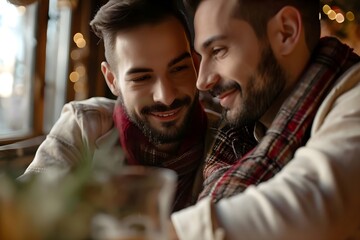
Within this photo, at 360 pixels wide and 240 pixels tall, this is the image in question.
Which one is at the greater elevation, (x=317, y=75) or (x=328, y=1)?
(x=328, y=1)

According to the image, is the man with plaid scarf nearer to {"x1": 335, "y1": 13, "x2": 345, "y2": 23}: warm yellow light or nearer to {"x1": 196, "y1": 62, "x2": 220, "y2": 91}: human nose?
{"x1": 196, "y1": 62, "x2": 220, "y2": 91}: human nose

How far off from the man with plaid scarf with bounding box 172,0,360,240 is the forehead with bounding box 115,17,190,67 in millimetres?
119

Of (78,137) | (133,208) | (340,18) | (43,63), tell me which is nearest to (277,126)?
(133,208)

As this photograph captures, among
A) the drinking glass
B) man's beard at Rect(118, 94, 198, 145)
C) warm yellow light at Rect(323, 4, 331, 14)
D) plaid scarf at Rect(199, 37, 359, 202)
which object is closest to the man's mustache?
man's beard at Rect(118, 94, 198, 145)

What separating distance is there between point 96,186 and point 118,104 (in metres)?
0.80

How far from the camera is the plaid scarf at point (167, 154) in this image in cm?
120

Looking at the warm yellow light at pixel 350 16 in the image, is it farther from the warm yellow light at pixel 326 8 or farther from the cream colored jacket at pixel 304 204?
the cream colored jacket at pixel 304 204

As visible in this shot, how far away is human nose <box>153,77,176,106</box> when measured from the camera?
3.63 ft

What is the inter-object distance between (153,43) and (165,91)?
0.12 m

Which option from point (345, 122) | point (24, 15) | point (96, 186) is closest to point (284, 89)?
point (345, 122)

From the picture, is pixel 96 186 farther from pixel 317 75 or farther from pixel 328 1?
pixel 328 1

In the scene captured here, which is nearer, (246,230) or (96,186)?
(96,186)

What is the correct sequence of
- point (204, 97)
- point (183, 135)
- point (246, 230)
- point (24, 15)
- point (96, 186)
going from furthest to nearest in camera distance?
point (24, 15) < point (204, 97) < point (183, 135) < point (246, 230) < point (96, 186)

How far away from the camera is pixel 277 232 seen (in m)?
0.67
